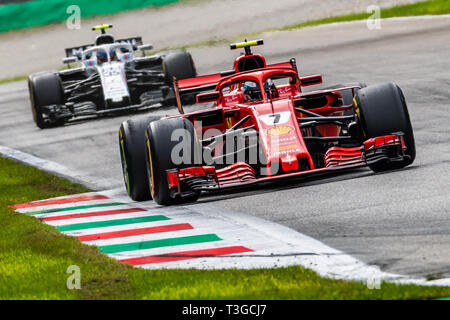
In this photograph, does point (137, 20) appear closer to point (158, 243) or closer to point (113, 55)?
point (113, 55)

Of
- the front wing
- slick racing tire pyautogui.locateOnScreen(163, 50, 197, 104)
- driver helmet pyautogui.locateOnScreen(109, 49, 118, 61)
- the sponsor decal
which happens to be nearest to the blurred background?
slick racing tire pyautogui.locateOnScreen(163, 50, 197, 104)

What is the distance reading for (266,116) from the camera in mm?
12648

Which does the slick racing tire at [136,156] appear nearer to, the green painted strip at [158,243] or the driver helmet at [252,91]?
the driver helmet at [252,91]

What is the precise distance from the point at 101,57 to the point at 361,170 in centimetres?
1222

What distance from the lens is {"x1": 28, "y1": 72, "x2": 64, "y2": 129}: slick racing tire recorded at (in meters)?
23.2

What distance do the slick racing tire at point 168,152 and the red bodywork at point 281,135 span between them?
4.8 inches

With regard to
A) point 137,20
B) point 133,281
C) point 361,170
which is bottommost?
point 137,20

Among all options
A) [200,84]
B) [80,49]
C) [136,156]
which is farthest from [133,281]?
[80,49]

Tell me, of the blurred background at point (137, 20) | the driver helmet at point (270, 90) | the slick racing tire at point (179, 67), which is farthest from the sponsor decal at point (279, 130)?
the blurred background at point (137, 20)

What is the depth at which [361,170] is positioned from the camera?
43.1 feet

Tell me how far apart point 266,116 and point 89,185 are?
384 centimetres

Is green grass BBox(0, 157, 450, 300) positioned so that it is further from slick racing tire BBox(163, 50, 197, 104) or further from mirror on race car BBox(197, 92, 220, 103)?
slick racing tire BBox(163, 50, 197, 104)

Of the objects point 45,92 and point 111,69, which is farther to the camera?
point 111,69

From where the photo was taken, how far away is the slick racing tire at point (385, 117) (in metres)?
12.3
